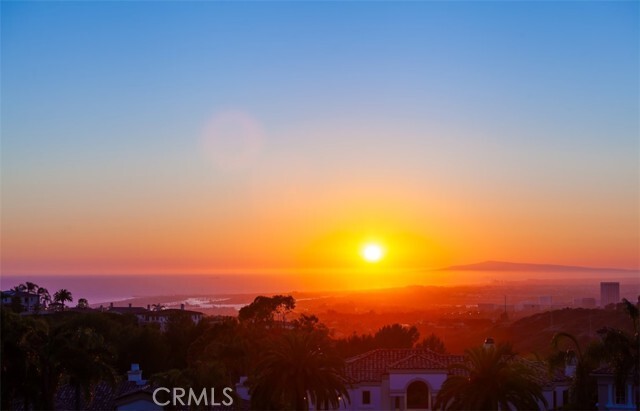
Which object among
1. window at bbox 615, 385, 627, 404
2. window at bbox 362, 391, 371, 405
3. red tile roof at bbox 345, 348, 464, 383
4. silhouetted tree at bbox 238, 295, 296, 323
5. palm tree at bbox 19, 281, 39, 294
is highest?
palm tree at bbox 19, 281, 39, 294

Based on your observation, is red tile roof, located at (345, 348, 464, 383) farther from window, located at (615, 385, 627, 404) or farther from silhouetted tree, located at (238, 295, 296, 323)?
silhouetted tree, located at (238, 295, 296, 323)

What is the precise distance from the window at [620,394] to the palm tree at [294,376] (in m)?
13.6

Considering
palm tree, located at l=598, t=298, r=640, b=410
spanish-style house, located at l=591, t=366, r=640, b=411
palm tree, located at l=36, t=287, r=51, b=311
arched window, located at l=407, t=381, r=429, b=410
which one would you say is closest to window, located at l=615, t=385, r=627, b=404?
spanish-style house, located at l=591, t=366, r=640, b=411

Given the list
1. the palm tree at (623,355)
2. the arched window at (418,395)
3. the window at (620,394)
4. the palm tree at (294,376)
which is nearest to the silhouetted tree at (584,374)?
the palm tree at (623,355)

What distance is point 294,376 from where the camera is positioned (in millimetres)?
35469

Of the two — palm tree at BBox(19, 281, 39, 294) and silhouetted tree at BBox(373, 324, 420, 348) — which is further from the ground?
palm tree at BBox(19, 281, 39, 294)

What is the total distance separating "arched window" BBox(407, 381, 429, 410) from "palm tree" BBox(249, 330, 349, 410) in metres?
9.44

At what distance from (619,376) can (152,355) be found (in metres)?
40.9

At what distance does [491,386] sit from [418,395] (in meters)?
11.6

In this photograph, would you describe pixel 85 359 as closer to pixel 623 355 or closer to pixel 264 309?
pixel 623 355

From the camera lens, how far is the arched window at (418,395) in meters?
44.3

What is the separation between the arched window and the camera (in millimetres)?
44281

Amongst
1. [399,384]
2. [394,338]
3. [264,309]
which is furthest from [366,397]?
[264,309]

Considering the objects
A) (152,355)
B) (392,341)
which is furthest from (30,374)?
(392,341)
